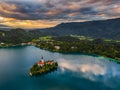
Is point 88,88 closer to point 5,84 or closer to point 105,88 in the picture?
point 105,88

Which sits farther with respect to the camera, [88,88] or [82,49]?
[82,49]

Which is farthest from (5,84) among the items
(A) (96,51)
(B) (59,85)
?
(A) (96,51)

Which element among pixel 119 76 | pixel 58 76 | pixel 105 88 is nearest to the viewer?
pixel 105 88

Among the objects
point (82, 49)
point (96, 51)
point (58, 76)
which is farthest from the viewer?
point (82, 49)

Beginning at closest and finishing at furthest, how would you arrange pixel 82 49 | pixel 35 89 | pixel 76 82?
1. pixel 35 89
2. pixel 76 82
3. pixel 82 49

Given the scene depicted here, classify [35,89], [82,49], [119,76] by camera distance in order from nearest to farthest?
1. [35,89]
2. [119,76]
3. [82,49]

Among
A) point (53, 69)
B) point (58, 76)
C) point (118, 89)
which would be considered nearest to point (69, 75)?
point (58, 76)

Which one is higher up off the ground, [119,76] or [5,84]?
[5,84]

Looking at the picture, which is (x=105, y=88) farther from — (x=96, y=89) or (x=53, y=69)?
(x=53, y=69)

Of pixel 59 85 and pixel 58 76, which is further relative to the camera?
pixel 58 76
